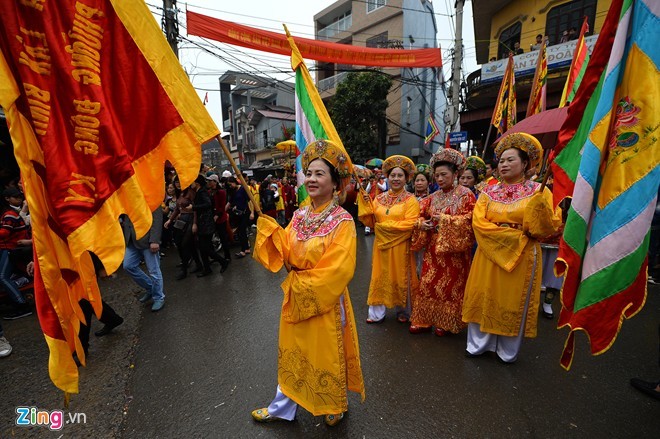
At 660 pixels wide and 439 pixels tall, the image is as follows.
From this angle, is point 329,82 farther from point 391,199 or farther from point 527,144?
point 527,144

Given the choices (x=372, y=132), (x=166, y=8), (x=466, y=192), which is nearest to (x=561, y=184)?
(x=466, y=192)

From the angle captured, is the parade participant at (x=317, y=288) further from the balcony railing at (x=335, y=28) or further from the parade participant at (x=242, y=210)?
the balcony railing at (x=335, y=28)

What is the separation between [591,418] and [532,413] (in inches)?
16.0

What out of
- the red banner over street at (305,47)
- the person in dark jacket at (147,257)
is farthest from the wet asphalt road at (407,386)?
the red banner over street at (305,47)

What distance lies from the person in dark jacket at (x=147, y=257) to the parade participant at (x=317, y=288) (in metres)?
2.72

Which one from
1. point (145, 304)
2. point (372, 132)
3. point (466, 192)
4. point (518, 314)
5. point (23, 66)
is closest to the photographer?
point (23, 66)

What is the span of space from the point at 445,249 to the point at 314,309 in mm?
1885

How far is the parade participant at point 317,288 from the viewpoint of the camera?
1.86 m

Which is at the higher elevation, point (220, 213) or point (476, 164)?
point (476, 164)

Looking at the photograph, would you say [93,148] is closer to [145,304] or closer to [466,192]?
[466,192]

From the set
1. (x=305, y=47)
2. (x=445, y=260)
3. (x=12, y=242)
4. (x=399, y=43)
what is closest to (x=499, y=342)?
(x=445, y=260)

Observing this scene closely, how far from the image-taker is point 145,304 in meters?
4.58

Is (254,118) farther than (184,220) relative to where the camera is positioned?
Yes

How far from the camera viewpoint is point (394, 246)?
367 centimetres
